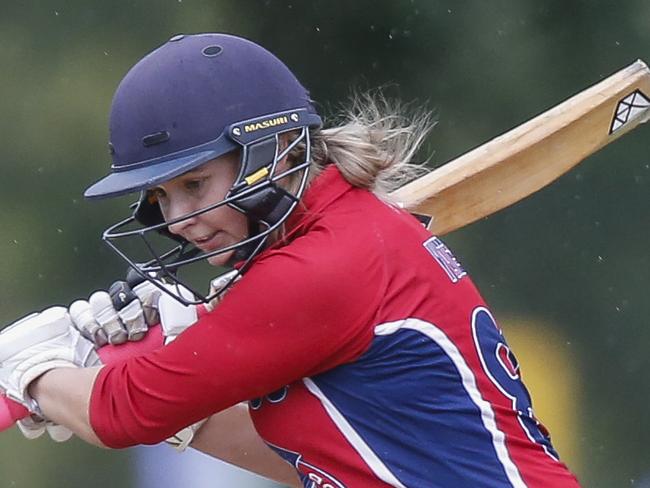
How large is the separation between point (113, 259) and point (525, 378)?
4.11ft

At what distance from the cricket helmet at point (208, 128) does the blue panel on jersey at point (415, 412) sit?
0.24 m

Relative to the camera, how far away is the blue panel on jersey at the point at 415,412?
A: 6.07 feet

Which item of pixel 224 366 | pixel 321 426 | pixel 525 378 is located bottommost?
pixel 525 378

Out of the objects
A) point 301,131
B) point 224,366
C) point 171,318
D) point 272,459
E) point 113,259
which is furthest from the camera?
point 113,259

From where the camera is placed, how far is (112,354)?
218cm

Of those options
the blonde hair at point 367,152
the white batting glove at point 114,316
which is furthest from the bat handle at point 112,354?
the blonde hair at point 367,152

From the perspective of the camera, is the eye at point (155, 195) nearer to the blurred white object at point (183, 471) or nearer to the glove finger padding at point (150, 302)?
the glove finger padding at point (150, 302)

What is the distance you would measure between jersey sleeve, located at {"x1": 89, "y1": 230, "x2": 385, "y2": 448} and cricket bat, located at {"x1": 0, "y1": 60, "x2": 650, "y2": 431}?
2.35 feet

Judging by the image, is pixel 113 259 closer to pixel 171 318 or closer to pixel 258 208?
pixel 171 318

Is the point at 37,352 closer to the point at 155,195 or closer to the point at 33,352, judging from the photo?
the point at 33,352

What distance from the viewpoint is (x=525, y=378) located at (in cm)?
377

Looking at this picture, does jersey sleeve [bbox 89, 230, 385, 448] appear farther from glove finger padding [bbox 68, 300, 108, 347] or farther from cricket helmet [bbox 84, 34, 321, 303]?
glove finger padding [bbox 68, 300, 108, 347]

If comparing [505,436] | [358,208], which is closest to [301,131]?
[358,208]

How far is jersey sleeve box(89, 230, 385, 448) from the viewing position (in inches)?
70.5
